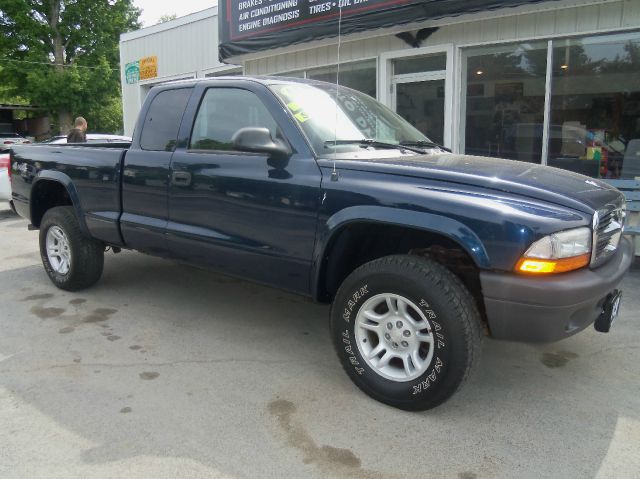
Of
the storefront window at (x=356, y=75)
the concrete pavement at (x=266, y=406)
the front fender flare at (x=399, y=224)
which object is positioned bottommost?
the concrete pavement at (x=266, y=406)

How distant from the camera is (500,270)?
8.90 ft

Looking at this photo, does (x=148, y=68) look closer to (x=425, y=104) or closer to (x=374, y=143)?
(x=425, y=104)

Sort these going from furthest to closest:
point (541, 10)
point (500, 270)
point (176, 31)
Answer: point (176, 31), point (541, 10), point (500, 270)

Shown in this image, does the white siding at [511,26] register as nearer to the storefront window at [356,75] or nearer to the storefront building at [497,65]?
the storefront building at [497,65]

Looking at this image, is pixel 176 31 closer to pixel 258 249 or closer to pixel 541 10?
pixel 541 10

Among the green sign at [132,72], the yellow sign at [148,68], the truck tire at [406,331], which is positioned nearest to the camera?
the truck tire at [406,331]

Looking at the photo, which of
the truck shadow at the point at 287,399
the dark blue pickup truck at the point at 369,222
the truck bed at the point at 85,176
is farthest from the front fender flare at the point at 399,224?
the truck bed at the point at 85,176

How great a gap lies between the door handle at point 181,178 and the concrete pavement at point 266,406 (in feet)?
3.75

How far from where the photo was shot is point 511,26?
305 inches

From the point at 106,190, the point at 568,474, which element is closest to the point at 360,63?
the point at 106,190

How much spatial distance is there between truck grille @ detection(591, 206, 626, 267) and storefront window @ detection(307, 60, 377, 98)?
A: 689 cm

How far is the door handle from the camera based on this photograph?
13.0 feet

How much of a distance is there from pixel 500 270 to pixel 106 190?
329 centimetres

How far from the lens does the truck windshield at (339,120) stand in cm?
353
